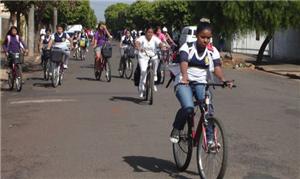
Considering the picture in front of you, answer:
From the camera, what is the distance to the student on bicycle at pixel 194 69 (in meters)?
6.79

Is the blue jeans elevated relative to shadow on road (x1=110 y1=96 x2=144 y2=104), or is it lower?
A: elevated

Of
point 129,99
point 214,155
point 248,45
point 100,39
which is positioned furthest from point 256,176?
point 248,45

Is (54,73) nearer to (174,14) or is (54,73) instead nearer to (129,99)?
(129,99)

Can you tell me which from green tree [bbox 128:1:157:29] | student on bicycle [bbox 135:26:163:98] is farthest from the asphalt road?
green tree [bbox 128:1:157:29]

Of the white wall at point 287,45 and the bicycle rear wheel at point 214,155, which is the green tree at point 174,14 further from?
the bicycle rear wheel at point 214,155

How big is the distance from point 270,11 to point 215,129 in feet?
88.5

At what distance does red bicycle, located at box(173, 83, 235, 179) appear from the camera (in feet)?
20.5

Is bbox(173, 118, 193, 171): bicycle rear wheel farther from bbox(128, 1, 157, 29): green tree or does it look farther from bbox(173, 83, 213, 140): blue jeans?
bbox(128, 1, 157, 29): green tree

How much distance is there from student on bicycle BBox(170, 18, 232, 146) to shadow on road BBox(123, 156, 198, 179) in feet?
1.33

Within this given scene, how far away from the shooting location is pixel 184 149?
23.5 feet

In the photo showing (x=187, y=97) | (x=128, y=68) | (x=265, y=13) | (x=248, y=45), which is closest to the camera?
(x=187, y=97)

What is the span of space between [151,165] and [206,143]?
1.22m

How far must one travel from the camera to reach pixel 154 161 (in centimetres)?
771

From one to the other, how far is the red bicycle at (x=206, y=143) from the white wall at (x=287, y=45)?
1266 inches
